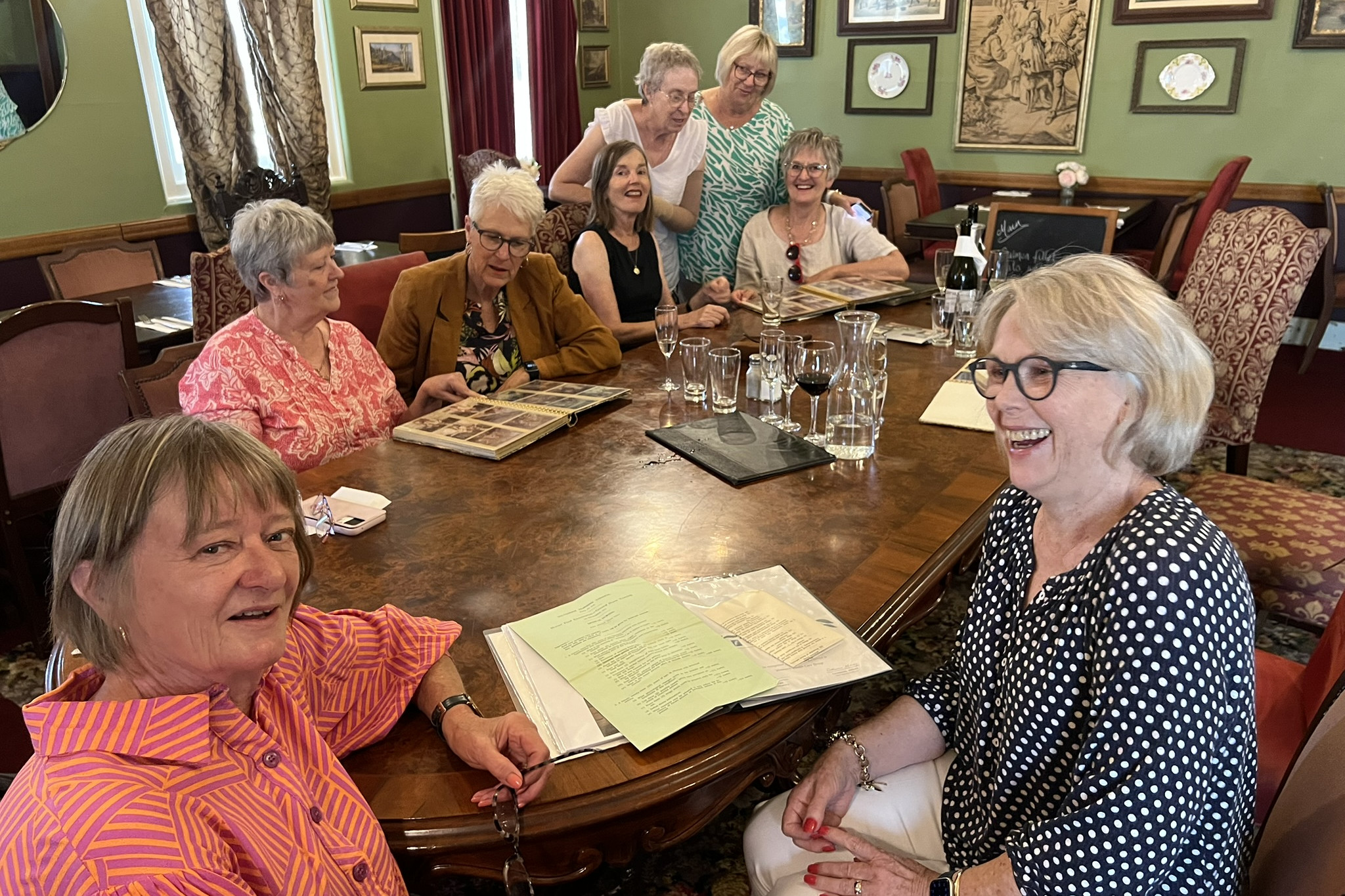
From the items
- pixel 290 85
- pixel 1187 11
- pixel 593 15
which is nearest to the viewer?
pixel 290 85

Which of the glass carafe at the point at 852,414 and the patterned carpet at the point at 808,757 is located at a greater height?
the glass carafe at the point at 852,414

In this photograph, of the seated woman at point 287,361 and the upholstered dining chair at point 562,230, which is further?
the upholstered dining chair at point 562,230

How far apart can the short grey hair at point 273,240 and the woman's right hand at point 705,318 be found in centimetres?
113

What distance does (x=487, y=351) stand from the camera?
2688 millimetres

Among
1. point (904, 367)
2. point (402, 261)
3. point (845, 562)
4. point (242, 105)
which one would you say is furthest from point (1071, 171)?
point (845, 562)

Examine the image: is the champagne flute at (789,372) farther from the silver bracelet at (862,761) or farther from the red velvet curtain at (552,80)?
the red velvet curtain at (552,80)

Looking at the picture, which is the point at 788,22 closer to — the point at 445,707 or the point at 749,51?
the point at 749,51

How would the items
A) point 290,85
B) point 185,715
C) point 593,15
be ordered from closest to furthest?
point 185,715 → point 290,85 → point 593,15

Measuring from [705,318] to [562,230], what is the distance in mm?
795

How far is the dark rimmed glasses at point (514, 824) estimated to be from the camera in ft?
3.34

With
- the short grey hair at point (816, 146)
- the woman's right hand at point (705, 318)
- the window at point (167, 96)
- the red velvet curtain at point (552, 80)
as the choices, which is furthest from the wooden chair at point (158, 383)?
the red velvet curtain at point (552, 80)

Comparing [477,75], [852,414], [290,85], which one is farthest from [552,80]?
[852,414]

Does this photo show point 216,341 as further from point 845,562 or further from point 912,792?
point 912,792

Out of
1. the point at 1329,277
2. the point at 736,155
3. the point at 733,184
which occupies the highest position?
the point at 736,155
